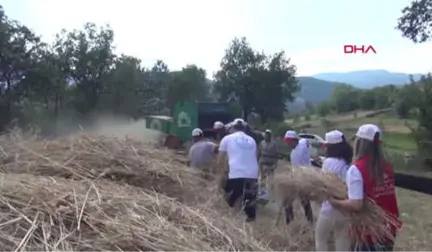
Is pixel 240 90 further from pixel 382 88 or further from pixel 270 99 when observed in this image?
pixel 382 88

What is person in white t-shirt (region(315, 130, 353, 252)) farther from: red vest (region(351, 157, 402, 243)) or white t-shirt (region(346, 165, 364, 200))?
white t-shirt (region(346, 165, 364, 200))

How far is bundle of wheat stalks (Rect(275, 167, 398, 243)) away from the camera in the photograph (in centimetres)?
391

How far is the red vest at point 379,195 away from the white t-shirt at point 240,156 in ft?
8.91

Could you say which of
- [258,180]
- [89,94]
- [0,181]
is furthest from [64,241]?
[89,94]

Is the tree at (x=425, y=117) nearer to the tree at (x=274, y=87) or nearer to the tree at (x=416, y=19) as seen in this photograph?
the tree at (x=416, y=19)

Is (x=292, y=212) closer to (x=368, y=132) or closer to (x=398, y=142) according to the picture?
(x=368, y=132)

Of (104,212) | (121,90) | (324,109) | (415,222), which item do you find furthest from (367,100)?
(104,212)

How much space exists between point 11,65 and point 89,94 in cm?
1196

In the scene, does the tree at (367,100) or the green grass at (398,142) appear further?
the tree at (367,100)

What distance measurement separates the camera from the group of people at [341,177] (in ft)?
12.8

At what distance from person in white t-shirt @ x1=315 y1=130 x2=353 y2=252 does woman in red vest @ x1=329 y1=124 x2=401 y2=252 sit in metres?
0.23

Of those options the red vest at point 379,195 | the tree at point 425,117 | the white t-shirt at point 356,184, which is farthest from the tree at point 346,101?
the white t-shirt at point 356,184

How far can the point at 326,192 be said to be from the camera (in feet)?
14.1

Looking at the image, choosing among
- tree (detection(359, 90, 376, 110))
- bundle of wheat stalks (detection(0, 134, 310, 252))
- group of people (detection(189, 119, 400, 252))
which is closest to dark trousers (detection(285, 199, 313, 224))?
group of people (detection(189, 119, 400, 252))
